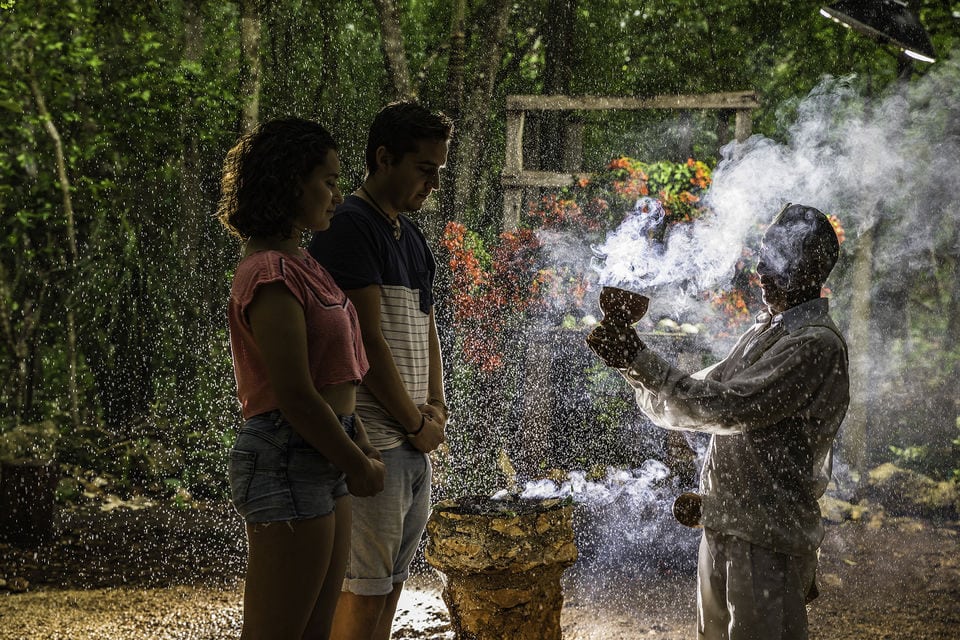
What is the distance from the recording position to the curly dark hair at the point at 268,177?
2.07 meters

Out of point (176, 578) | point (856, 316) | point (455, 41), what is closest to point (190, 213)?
point (455, 41)

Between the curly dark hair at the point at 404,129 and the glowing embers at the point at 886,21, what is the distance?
3.15 metres

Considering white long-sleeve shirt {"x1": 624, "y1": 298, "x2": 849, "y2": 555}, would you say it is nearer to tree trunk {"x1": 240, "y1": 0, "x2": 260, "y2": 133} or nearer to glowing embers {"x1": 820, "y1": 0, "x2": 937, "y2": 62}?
glowing embers {"x1": 820, "y1": 0, "x2": 937, "y2": 62}

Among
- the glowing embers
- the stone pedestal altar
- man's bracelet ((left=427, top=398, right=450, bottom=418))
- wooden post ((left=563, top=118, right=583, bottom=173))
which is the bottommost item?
the stone pedestal altar

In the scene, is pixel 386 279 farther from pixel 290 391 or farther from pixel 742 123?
pixel 742 123

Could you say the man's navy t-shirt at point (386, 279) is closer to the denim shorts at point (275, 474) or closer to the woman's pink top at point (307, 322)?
the woman's pink top at point (307, 322)

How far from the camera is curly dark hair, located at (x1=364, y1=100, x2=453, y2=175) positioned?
2.52 m

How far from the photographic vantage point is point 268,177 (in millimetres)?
2068

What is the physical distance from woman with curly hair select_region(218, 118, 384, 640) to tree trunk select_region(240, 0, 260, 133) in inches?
259

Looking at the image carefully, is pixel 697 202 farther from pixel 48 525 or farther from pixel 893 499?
pixel 48 525

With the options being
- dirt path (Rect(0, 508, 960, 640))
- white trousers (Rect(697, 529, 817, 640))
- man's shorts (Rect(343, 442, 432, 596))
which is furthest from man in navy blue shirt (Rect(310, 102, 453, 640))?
dirt path (Rect(0, 508, 960, 640))

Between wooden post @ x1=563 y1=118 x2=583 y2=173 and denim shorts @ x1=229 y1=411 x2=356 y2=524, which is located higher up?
wooden post @ x1=563 y1=118 x2=583 y2=173

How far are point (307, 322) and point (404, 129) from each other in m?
0.82

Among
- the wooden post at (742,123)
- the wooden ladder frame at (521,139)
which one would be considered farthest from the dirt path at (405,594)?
the wooden post at (742,123)
